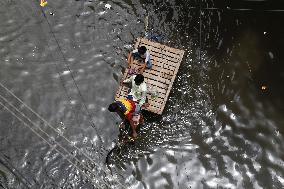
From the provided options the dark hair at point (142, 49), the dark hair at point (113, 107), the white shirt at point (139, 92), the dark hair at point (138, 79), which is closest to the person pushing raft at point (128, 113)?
the dark hair at point (113, 107)

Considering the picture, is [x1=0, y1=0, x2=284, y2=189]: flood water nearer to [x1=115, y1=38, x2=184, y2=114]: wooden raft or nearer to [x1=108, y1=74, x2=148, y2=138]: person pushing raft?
[x1=115, y1=38, x2=184, y2=114]: wooden raft

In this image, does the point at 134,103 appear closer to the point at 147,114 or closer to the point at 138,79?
the point at 138,79

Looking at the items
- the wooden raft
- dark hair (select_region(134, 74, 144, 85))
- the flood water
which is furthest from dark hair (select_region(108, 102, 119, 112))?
the flood water

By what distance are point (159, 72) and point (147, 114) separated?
1186 mm

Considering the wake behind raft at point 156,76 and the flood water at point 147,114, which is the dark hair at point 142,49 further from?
the flood water at point 147,114

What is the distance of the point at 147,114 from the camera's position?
11727 millimetres

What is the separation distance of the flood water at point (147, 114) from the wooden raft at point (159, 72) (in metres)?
0.41

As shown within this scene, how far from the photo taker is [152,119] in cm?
1169

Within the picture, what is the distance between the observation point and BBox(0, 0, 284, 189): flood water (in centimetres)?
1105

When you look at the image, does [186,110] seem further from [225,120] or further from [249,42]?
[249,42]

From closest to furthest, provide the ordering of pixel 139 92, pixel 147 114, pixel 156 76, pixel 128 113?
pixel 128 113 → pixel 139 92 → pixel 147 114 → pixel 156 76

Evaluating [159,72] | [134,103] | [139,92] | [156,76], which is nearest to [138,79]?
[139,92]

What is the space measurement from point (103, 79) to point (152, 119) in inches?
70.2

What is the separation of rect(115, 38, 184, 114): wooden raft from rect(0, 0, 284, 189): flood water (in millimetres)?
406
